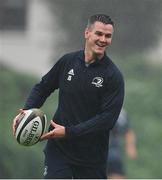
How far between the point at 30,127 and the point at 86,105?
413 millimetres

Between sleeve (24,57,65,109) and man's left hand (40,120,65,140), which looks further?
sleeve (24,57,65,109)

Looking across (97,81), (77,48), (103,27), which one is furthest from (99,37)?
(77,48)

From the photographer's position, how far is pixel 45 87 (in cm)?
561

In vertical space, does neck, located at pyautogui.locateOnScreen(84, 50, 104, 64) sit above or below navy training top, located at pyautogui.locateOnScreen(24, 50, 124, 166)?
above

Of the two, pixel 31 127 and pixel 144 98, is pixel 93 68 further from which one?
pixel 144 98

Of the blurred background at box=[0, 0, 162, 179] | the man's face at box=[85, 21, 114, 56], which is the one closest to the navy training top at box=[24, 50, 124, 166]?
the man's face at box=[85, 21, 114, 56]

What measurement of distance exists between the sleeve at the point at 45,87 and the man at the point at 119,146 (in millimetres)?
3020

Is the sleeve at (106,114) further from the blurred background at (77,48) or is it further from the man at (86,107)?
the blurred background at (77,48)

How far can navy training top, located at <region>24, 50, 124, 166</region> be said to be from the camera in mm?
5270

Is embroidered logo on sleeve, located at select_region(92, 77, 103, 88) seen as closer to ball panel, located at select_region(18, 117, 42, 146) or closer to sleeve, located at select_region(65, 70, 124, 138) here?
sleeve, located at select_region(65, 70, 124, 138)

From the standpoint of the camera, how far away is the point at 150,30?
8.61 metres

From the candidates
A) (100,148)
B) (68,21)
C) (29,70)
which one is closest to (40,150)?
(29,70)

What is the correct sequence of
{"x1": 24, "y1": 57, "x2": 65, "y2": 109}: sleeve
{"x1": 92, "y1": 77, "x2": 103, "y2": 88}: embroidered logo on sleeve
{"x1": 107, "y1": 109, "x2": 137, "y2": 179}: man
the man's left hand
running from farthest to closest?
1. {"x1": 107, "y1": 109, "x2": 137, "y2": 179}: man
2. {"x1": 24, "y1": 57, "x2": 65, "y2": 109}: sleeve
3. {"x1": 92, "y1": 77, "x2": 103, "y2": 88}: embroidered logo on sleeve
4. the man's left hand

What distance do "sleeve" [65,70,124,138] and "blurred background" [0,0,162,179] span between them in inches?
127
